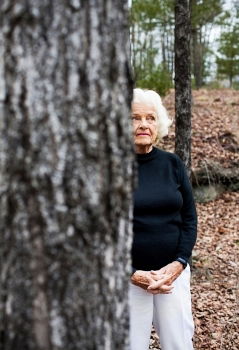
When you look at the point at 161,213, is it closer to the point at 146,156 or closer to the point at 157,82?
the point at 146,156

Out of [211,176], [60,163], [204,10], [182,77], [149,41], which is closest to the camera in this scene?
[60,163]

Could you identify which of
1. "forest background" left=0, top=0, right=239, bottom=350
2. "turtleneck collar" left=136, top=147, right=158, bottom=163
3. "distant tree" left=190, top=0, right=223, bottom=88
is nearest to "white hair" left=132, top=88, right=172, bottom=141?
"turtleneck collar" left=136, top=147, right=158, bottom=163

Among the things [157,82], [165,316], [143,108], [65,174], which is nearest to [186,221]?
[165,316]

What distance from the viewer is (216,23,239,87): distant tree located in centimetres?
2020

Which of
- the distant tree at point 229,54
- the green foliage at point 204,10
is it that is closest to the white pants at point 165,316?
the green foliage at point 204,10

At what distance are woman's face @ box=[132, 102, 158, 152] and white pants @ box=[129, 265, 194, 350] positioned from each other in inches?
36.2

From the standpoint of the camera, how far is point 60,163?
4.21ft

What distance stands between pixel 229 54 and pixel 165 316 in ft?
66.8

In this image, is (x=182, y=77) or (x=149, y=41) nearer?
(x=182, y=77)

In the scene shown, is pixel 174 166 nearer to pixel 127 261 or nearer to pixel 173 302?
pixel 173 302

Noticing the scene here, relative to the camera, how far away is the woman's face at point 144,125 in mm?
2900

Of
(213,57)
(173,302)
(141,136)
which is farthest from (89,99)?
(213,57)

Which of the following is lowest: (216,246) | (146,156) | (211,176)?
(216,246)

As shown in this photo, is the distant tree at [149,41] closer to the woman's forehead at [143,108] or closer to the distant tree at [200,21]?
the distant tree at [200,21]
